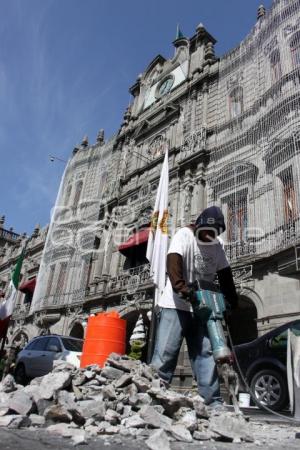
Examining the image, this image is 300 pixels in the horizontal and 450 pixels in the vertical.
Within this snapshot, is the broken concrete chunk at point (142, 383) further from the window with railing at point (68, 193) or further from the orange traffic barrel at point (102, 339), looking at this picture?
the window with railing at point (68, 193)

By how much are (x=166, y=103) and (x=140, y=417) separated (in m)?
18.8

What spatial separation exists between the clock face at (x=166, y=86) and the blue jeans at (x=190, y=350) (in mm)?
18940

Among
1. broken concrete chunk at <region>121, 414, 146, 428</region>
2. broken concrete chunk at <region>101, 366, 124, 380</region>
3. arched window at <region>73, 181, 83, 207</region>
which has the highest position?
arched window at <region>73, 181, 83, 207</region>

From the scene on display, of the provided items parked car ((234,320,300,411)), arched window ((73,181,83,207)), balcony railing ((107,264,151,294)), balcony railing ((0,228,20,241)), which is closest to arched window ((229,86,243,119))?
balcony railing ((107,264,151,294))

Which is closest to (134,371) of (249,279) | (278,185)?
(249,279)

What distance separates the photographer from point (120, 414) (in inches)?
105

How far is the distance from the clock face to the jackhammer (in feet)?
61.9

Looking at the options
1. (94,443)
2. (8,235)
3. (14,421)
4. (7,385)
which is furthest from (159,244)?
(8,235)

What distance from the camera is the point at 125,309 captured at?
14867 millimetres

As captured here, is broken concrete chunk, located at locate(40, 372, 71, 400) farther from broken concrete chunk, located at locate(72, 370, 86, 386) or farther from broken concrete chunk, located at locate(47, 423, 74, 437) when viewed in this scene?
broken concrete chunk, located at locate(47, 423, 74, 437)

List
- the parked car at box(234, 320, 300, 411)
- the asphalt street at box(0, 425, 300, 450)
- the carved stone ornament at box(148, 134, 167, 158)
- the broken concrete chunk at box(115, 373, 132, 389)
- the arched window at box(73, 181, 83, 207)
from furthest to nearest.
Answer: the arched window at box(73, 181, 83, 207)
the carved stone ornament at box(148, 134, 167, 158)
the parked car at box(234, 320, 300, 411)
the broken concrete chunk at box(115, 373, 132, 389)
the asphalt street at box(0, 425, 300, 450)

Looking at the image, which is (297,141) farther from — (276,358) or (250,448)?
(250,448)

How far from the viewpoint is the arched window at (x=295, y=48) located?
12748mm

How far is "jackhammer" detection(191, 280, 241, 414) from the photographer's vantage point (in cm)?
313
